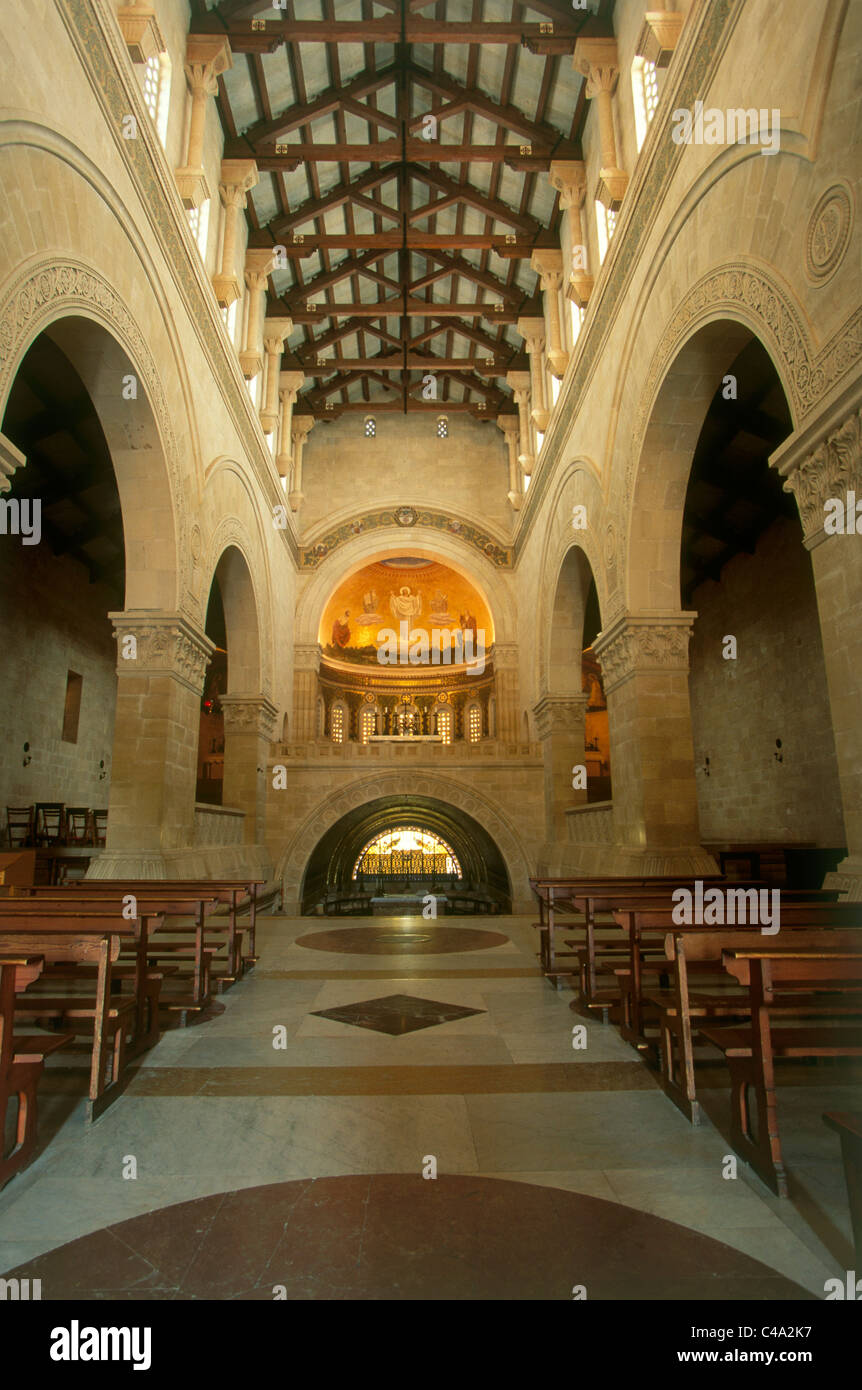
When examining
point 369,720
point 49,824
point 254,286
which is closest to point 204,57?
point 254,286

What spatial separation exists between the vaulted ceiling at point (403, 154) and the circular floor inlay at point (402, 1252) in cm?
1268

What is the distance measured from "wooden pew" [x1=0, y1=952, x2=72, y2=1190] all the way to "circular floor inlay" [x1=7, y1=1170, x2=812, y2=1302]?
0.59m

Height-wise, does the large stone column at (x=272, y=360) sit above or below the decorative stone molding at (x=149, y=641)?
above

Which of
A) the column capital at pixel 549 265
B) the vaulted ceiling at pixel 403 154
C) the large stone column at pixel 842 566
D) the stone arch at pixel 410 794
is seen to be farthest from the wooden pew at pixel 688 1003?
the column capital at pixel 549 265

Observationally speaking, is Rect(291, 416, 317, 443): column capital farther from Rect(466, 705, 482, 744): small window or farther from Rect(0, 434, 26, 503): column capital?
Rect(0, 434, 26, 503): column capital

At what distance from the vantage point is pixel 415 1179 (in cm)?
271

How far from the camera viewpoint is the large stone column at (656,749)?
8930 millimetres

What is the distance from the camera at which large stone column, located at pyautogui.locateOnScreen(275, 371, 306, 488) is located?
16.8 metres

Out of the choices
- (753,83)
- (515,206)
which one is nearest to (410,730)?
(515,206)

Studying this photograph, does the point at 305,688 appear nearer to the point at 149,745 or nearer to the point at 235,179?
the point at 149,745

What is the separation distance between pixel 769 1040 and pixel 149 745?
315 inches

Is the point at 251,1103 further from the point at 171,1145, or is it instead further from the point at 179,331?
the point at 179,331

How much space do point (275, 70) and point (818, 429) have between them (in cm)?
1111

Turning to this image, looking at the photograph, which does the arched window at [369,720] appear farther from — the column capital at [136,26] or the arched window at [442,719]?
the column capital at [136,26]
